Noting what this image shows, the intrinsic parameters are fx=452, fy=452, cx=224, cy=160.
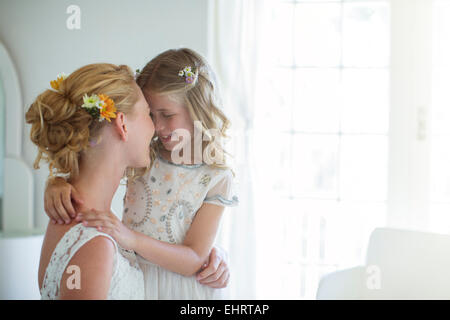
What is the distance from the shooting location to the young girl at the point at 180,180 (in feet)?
3.37

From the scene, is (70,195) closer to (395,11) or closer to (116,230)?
(116,230)

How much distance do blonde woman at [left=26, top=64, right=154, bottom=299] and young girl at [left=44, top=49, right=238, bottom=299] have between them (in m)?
0.09

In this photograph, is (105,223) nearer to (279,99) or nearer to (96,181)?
(96,181)

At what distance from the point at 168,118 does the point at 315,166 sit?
94cm

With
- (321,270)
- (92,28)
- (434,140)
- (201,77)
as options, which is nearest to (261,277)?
(321,270)

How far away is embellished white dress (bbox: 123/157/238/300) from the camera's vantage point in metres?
1.07

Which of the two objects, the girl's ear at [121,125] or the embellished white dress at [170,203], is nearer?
the girl's ear at [121,125]

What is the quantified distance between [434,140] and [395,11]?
0.51 m

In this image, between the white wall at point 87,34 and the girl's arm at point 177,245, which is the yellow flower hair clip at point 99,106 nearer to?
the girl's arm at point 177,245

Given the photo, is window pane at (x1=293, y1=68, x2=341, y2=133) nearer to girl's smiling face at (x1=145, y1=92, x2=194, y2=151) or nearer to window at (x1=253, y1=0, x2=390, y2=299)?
window at (x1=253, y1=0, x2=390, y2=299)

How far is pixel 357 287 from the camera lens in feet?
4.40

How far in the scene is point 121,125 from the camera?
91 cm

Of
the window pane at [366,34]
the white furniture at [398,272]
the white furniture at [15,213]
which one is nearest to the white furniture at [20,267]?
the white furniture at [15,213]

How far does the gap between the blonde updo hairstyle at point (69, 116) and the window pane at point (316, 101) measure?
3.51ft
